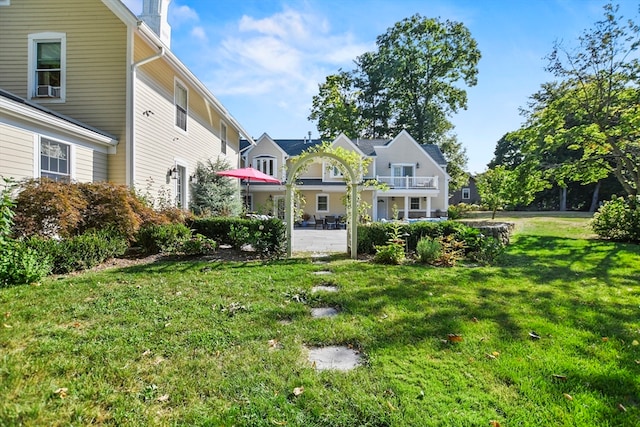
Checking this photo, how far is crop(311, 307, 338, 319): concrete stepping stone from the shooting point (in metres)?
4.05

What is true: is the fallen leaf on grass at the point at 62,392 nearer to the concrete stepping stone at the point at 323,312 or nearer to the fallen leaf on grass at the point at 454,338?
the concrete stepping stone at the point at 323,312

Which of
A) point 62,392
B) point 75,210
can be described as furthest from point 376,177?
point 62,392

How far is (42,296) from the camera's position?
4305 millimetres

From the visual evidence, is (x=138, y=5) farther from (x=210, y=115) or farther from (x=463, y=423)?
(x=463, y=423)

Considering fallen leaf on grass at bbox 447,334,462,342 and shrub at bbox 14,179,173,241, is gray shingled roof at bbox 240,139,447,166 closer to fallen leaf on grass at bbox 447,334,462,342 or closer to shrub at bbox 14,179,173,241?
shrub at bbox 14,179,173,241

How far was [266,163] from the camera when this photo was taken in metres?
23.6

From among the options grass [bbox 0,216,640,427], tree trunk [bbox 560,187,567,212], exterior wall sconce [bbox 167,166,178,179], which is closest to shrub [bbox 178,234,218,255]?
grass [bbox 0,216,640,427]

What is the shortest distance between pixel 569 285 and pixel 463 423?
16.6 feet

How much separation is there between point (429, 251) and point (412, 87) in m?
30.9

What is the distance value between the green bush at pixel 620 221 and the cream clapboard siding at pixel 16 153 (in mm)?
16946

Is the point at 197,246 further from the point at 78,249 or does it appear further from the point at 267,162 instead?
the point at 267,162

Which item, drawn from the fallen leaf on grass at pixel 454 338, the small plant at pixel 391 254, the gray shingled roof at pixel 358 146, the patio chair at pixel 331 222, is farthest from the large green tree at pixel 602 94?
the gray shingled roof at pixel 358 146

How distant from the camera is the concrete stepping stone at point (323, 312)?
405 centimetres

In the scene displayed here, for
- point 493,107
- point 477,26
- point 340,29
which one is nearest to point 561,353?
point 477,26
